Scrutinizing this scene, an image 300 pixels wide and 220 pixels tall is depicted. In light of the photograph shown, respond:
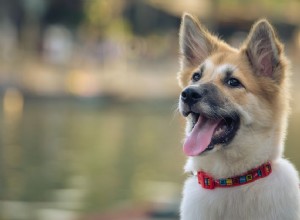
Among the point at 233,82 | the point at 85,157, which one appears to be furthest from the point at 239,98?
the point at 85,157

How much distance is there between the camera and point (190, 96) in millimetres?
5926

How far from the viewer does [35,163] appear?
25875 millimetres

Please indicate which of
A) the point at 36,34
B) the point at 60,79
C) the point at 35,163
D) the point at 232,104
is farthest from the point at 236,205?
the point at 36,34

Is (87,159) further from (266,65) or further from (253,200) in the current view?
(253,200)

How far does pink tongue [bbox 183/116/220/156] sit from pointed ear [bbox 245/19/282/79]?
54cm

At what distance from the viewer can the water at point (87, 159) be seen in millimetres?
20203

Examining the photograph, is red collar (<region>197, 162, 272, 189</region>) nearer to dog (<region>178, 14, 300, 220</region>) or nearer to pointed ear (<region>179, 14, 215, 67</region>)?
dog (<region>178, 14, 300, 220</region>)

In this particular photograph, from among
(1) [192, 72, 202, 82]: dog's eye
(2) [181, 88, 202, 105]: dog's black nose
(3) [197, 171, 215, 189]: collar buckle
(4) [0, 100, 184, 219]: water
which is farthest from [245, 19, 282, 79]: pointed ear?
(4) [0, 100, 184, 219]: water

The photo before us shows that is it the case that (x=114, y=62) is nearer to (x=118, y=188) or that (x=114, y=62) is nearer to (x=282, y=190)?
(x=118, y=188)

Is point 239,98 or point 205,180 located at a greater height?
point 239,98

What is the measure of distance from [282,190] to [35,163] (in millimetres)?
20658

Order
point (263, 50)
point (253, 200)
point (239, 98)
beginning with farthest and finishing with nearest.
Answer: point (263, 50), point (239, 98), point (253, 200)

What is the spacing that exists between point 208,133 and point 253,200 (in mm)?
547

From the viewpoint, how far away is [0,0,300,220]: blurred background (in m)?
21.3
